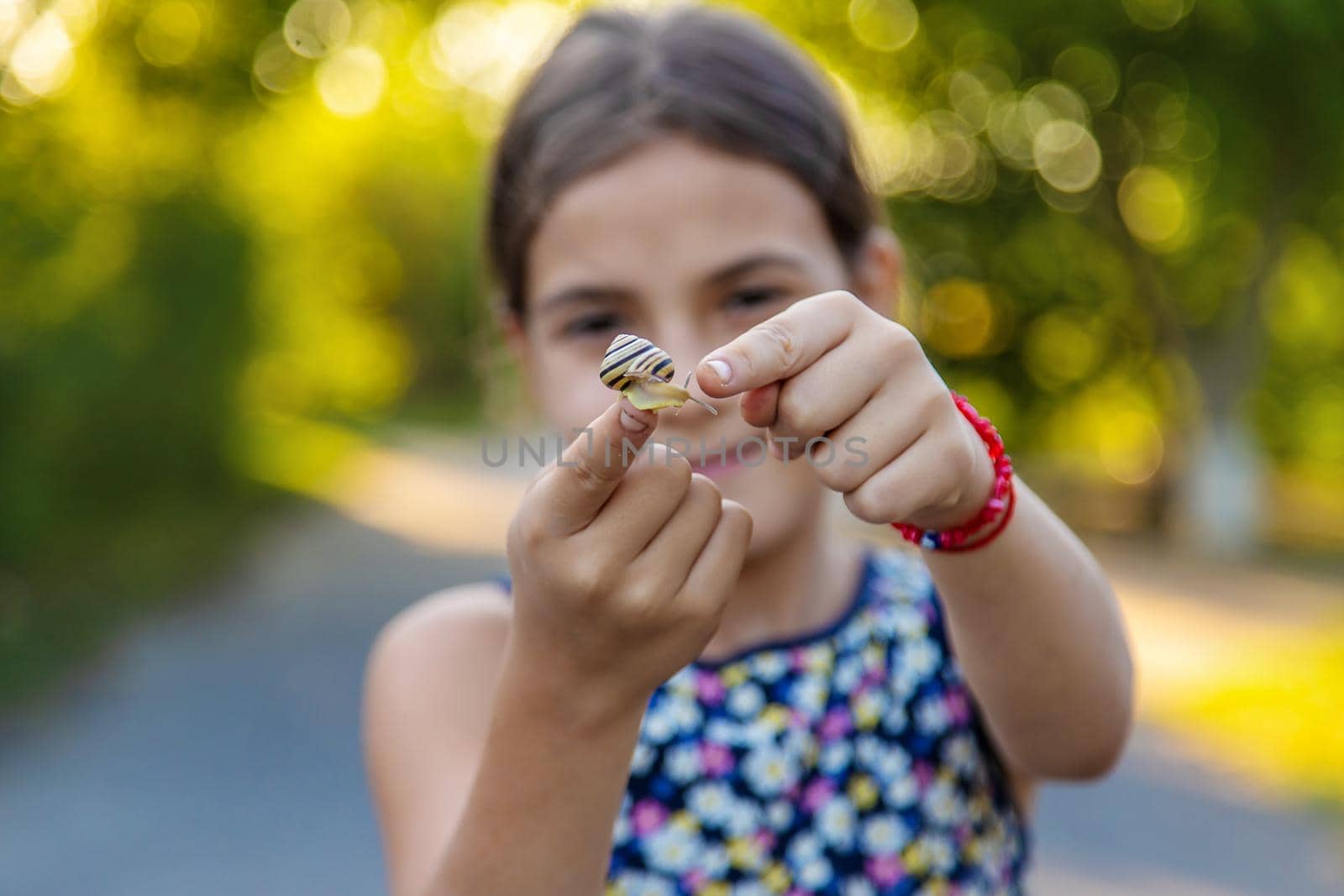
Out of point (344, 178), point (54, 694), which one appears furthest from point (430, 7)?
point (344, 178)

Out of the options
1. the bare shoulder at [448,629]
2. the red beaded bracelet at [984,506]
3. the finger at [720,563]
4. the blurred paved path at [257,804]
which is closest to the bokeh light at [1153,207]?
the blurred paved path at [257,804]

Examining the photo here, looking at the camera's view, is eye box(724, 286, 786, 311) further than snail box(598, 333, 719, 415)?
Yes

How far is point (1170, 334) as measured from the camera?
11.6 metres

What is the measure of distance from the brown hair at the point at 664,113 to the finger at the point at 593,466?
68 centimetres

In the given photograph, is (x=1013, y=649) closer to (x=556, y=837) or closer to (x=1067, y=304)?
(x=556, y=837)

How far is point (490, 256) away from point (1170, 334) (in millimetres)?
10865

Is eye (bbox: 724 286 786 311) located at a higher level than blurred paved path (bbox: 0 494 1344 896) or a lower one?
lower

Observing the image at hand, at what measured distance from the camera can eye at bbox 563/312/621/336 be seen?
5.43 feet

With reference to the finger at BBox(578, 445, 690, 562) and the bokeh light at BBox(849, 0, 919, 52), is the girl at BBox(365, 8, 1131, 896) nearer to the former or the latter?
the finger at BBox(578, 445, 690, 562)

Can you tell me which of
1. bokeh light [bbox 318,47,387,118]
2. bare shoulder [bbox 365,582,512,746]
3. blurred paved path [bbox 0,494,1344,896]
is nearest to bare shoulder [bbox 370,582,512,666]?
bare shoulder [bbox 365,582,512,746]

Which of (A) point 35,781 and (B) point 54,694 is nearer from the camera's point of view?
(A) point 35,781

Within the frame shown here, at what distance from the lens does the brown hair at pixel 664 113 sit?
167cm

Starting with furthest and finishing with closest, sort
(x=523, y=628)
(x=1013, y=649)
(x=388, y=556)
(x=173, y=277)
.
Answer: (x=173, y=277) < (x=388, y=556) < (x=1013, y=649) < (x=523, y=628)

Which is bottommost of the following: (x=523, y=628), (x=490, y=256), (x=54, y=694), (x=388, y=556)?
(x=523, y=628)
